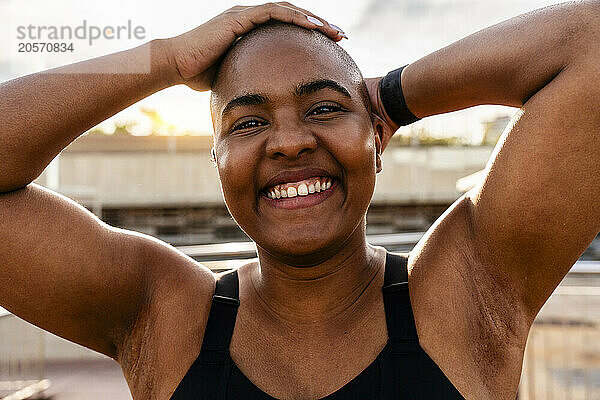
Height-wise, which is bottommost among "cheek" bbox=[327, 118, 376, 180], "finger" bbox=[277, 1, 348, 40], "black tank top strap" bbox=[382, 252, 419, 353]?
"black tank top strap" bbox=[382, 252, 419, 353]

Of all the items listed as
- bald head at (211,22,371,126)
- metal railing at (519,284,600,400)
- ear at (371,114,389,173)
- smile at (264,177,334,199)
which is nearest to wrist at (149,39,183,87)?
bald head at (211,22,371,126)

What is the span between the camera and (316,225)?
1.75 m

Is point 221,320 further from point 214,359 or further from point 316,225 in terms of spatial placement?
point 316,225

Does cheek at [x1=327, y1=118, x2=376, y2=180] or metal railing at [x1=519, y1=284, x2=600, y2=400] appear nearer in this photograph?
cheek at [x1=327, y1=118, x2=376, y2=180]

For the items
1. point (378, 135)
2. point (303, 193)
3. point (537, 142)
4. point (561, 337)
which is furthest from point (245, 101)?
point (561, 337)

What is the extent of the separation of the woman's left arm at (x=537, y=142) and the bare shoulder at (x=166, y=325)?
31.3 inches

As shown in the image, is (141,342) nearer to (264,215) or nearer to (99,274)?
(99,274)

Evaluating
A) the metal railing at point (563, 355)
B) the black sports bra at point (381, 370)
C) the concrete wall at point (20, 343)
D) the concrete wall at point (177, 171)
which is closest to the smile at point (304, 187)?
the black sports bra at point (381, 370)

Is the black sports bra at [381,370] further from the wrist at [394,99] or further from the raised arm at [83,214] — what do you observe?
the wrist at [394,99]

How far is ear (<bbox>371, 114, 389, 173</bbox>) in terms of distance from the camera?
76.4 inches

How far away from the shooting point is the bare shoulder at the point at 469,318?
1672 mm

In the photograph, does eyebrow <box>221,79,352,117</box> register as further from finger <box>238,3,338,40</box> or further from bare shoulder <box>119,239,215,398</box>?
bare shoulder <box>119,239,215,398</box>

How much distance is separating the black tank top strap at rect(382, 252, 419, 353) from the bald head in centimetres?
47

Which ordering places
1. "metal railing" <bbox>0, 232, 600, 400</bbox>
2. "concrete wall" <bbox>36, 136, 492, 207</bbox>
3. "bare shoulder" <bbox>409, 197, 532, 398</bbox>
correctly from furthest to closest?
1. "concrete wall" <bbox>36, 136, 492, 207</bbox>
2. "metal railing" <bbox>0, 232, 600, 400</bbox>
3. "bare shoulder" <bbox>409, 197, 532, 398</bbox>
